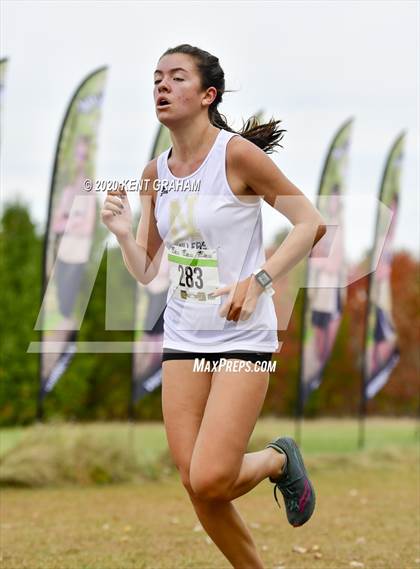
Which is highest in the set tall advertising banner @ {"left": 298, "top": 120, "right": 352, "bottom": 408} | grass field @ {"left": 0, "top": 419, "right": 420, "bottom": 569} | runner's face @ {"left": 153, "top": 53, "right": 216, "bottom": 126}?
runner's face @ {"left": 153, "top": 53, "right": 216, "bottom": 126}

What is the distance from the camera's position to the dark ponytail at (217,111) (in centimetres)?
443

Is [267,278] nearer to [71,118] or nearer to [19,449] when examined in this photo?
[19,449]

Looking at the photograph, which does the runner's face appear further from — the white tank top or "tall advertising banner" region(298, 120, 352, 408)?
"tall advertising banner" region(298, 120, 352, 408)

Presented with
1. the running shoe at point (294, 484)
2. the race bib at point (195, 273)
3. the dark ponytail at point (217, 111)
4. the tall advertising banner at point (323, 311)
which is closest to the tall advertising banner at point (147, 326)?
the tall advertising banner at point (323, 311)

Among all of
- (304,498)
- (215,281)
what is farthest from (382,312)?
(215,281)

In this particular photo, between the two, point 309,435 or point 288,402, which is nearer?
point 309,435

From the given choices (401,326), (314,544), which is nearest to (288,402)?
(401,326)

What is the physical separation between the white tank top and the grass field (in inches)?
99.8

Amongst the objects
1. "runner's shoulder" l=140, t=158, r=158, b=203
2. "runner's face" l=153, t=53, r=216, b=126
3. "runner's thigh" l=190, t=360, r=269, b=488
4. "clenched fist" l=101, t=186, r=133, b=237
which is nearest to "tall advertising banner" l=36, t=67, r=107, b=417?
"runner's shoulder" l=140, t=158, r=158, b=203

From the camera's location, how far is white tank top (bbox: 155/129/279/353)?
168 inches

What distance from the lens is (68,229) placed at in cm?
1252

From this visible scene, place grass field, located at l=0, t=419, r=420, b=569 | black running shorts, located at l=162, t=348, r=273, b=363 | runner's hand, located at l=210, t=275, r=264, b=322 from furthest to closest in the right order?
grass field, located at l=0, t=419, r=420, b=569, black running shorts, located at l=162, t=348, r=273, b=363, runner's hand, located at l=210, t=275, r=264, b=322

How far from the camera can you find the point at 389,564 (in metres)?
6.43

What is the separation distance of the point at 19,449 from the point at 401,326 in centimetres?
2387
